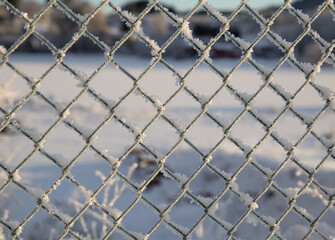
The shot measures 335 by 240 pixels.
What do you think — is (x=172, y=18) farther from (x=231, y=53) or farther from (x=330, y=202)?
(x=231, y=53)

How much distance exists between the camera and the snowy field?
159 cm

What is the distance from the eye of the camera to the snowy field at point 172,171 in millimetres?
1595

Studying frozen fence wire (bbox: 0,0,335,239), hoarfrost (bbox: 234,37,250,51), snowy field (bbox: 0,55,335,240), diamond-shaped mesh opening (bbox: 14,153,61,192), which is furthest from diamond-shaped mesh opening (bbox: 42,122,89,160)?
hoarfrost (bbox: 234,37,250,51)

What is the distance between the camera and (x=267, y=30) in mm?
1551

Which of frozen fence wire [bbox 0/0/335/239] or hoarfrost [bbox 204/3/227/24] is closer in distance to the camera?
frozen fence wire [bbox 0/0/335/239]

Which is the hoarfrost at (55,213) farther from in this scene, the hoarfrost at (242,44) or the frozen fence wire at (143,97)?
the hoarfrost at (242,44)

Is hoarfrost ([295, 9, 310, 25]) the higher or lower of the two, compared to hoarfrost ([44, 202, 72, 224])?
higher

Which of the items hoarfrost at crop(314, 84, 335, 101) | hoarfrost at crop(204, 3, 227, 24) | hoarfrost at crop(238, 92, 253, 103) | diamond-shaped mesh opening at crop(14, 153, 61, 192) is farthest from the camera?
diamond-shaped mesh opening at crop(14, 153, 61, 192)

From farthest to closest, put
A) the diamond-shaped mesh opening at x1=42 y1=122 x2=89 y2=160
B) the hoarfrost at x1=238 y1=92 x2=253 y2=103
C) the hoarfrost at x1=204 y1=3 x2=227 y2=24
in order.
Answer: the diamond-shaped mesh opening at x1=42 y1=122 x2=89 y2=160, the hoarfrost at x1=238 y1=92 x2=253 y2=103, the hoarfrost at x1=204 y1=3 x2=227 y2=24

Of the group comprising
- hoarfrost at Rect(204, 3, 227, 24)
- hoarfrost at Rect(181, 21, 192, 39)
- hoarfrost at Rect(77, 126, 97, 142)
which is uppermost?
hoarfrost at Rect(204, 3, 227, 24)

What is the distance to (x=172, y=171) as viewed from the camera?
5.25m

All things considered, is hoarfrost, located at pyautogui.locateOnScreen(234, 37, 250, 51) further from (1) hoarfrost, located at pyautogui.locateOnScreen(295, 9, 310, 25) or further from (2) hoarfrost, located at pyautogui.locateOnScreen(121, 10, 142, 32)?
(2) hoarfrost, located at pyautogui.locateOnScreen(121, 10, 142, 32)

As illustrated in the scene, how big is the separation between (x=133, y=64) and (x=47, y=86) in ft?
17.4

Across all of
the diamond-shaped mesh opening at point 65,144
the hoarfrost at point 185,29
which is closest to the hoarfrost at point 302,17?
the hoarfrost at point 185,29
